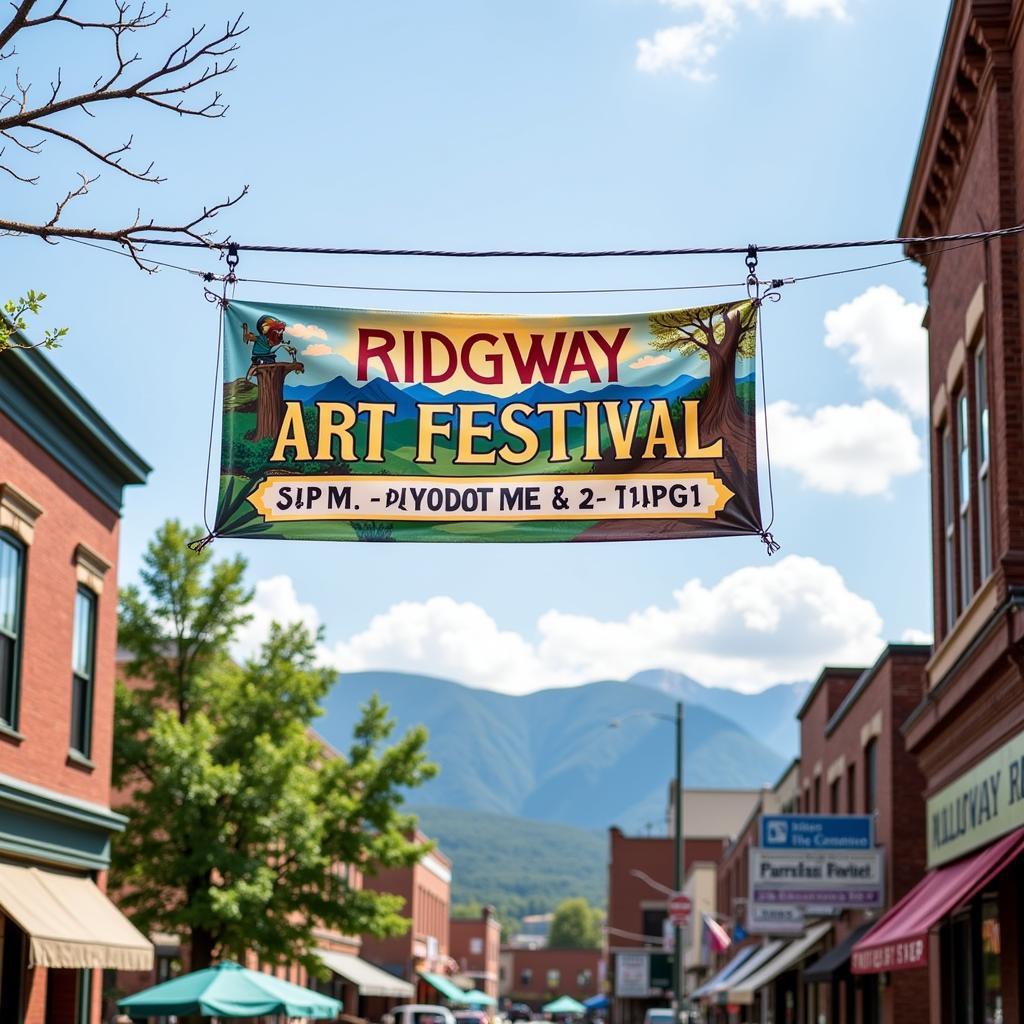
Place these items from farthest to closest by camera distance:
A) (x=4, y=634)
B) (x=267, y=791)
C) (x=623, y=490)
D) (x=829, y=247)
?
(x=267, y=791), (x=4, y=634), (x=623, y=490), (x=829, y=247)

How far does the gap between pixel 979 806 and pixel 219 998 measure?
10872 millimetres

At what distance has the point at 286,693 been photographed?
1260 inches

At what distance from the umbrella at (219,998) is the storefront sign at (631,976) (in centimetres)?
6267

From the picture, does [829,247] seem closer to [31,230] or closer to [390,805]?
[31,230]

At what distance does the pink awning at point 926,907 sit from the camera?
540 inches

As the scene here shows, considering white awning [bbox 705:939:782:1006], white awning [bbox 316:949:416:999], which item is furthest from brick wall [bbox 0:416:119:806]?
white awning [bbox 316:949:416:999]

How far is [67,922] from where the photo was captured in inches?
722

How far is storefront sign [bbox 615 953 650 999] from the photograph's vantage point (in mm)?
83438

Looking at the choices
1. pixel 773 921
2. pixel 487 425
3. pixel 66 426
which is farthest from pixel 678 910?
pixel 487 425

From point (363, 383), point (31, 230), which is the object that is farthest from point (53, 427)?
point (31, 230)

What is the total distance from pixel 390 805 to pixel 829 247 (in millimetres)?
24733

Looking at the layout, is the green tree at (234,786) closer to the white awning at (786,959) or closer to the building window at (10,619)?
the white awning at (786,959)

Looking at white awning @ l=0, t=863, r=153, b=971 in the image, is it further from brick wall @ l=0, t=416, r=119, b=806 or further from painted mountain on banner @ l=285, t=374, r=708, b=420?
painted mountain on banner @ l=285, t=374, r=708, b=420

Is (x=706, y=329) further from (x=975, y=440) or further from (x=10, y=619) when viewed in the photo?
(x=10, y=619)
